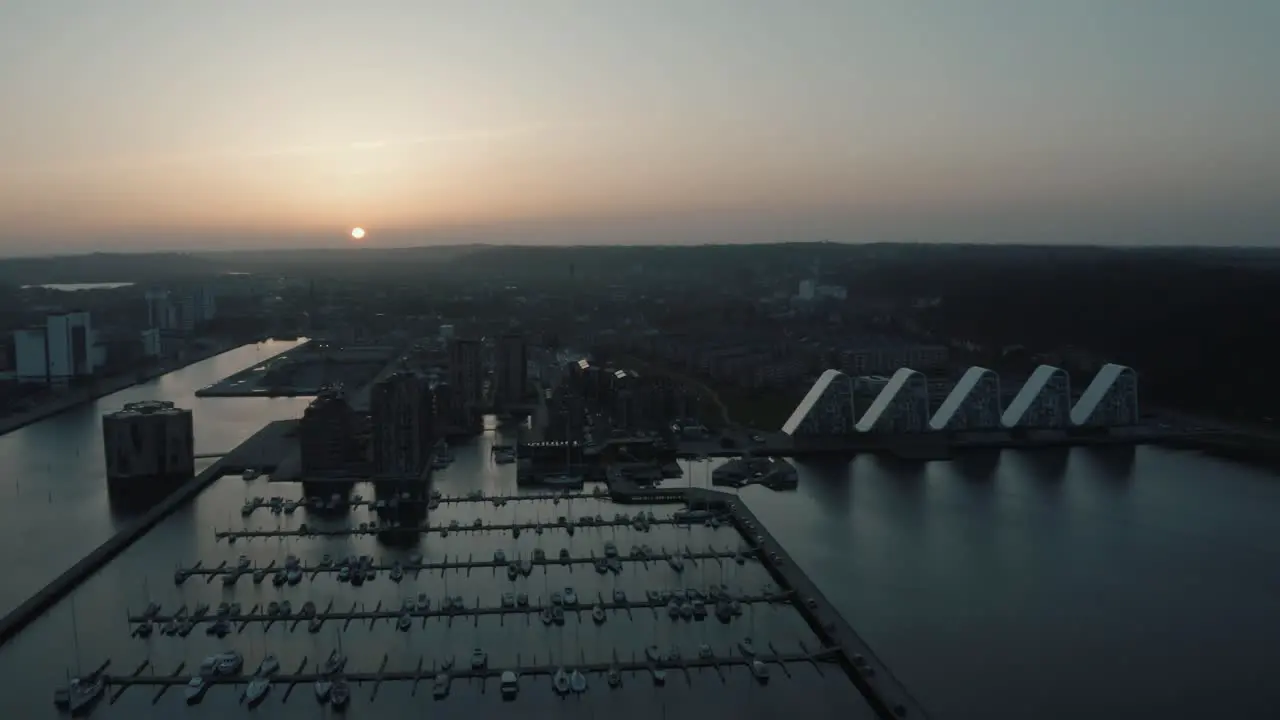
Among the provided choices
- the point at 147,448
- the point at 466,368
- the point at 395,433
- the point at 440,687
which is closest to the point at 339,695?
the point at 440,687

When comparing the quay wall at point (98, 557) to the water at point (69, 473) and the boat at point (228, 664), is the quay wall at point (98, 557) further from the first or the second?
the boat at point (228, 664)

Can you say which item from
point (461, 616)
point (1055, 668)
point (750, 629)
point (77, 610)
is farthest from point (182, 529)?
point (1055, 668)

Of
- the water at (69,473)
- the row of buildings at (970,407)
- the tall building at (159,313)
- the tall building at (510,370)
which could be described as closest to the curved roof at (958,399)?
the row of buildings at (970,407)

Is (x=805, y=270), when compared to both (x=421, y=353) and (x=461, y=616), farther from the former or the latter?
(x=461, y=616)

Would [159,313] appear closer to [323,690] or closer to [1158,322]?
[1158,322]

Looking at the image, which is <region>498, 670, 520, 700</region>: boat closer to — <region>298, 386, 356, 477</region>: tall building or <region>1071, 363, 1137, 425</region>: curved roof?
<region>298, 386, 356, 477</region>: tall building
